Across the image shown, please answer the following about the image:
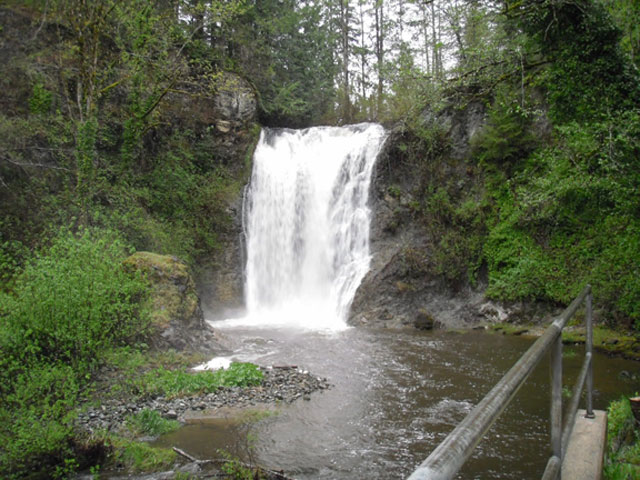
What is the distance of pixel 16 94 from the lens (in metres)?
15.5

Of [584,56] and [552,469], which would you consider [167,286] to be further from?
[552,469]

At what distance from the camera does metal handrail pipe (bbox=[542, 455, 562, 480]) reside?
1.64 meters

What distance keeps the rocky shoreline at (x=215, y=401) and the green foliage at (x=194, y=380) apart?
0.54 ft

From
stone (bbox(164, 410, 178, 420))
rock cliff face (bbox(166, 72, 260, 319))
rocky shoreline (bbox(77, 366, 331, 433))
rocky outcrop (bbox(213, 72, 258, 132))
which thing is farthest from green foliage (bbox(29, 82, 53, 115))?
stone (bbox(164, 410, 178, 420))

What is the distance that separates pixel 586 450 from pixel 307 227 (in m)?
17.2

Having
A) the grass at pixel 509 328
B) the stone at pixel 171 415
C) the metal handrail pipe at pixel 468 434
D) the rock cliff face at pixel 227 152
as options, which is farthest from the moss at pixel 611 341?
the rock cliff face at pixel 227 152

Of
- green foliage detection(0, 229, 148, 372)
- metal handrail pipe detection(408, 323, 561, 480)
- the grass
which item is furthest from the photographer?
the grass

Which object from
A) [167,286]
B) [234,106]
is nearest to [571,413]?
[167,286]

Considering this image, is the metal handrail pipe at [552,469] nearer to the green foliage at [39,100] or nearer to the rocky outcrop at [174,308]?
the rocky outcrop at [174,308]

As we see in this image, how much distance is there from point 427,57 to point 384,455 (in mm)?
30296

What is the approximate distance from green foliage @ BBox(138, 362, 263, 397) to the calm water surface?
1.36 metres

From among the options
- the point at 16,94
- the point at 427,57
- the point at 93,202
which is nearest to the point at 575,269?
the point at 93,202

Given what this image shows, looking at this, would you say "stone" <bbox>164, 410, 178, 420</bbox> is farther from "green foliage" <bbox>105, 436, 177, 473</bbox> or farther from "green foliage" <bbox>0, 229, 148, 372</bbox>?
"green foliage" <bbox>0, 229, 148, 372</bbox>

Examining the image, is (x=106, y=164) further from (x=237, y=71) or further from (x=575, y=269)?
(x=575, y=269)
